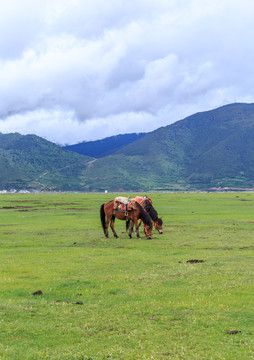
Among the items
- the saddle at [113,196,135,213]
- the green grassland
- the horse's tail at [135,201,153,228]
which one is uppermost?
the saddle at [113,196,135,213]

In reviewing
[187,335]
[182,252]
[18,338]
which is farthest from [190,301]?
[182,252]

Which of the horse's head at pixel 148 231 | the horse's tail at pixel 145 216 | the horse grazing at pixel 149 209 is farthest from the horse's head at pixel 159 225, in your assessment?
the horse's tail at pixel 145 216

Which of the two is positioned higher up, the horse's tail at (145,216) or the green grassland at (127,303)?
the horse's tail at (145,216)

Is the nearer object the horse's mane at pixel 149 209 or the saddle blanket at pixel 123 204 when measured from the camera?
the saddle blanket at pixel 123 204

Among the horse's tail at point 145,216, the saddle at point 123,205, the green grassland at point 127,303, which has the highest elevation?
the saddle at point 123,205

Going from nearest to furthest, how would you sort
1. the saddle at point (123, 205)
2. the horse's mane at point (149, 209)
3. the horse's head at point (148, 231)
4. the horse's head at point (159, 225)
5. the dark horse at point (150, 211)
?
the horse's head at point (148, 231), the saddle at point (123, 205), the horse's head at point (159, 225), the dark horse at point (150, 211), the horse's mane at point (149, 209)

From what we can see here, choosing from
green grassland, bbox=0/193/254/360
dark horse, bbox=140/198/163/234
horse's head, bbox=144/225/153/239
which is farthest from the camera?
dark horse, bbox=140/198/163/234

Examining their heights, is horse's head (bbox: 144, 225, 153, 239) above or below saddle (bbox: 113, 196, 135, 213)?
below

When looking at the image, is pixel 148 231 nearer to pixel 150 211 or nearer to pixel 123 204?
pixel 150 211

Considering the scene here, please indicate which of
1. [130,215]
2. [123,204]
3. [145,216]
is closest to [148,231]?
[145,216]

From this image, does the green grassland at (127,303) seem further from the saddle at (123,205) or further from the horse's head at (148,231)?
the saddle at (123,205)

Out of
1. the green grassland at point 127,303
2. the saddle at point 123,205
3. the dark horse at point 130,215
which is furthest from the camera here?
the saddle at point 123,205

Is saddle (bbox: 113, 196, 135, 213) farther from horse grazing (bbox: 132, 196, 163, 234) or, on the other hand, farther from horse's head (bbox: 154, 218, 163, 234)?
horse's head (bbox: 154, 218, 163, 234)

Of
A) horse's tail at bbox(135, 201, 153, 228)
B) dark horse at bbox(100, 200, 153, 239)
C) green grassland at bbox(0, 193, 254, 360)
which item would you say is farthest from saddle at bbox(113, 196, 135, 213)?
green grassland at bbox(0, 193, 254, 360)
